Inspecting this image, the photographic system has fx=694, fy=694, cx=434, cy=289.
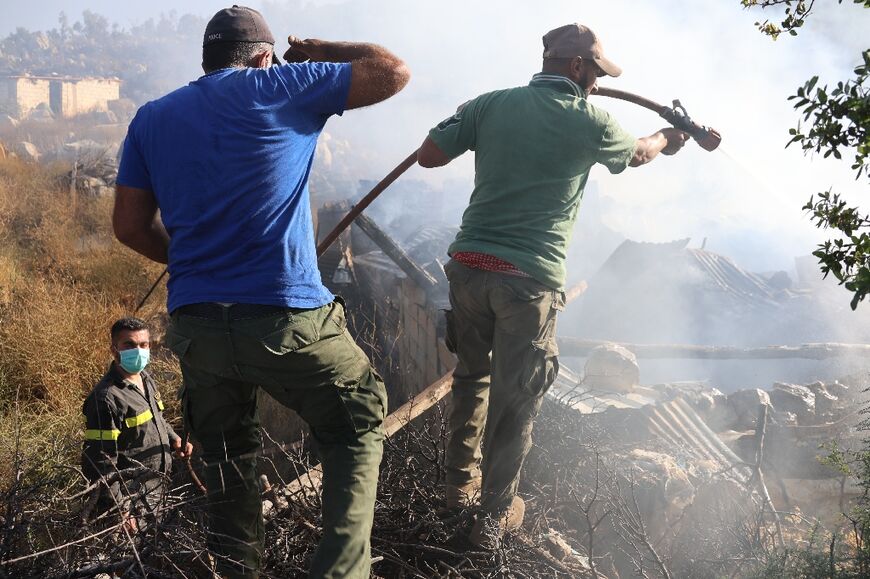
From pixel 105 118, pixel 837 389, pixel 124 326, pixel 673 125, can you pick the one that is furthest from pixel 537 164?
pixel 105 118

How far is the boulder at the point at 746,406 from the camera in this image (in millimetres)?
7523

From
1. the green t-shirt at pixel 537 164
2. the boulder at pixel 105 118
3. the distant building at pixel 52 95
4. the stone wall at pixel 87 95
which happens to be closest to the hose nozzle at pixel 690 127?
the green t-shirt at pixel 537 164

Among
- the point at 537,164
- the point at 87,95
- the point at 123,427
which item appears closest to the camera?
the point at 537,164

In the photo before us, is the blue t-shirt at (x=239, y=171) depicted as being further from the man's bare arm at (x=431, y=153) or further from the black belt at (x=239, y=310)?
the man's bare arm at (x=431, y=153)

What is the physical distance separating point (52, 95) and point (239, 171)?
58665mm

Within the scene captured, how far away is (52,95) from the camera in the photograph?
169 feet

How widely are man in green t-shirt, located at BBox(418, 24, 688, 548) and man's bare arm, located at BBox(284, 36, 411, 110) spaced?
640 mm

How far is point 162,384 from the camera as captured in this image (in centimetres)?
597

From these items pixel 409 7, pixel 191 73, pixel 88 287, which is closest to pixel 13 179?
pixel 88 287

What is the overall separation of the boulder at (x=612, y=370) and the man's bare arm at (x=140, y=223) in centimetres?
546

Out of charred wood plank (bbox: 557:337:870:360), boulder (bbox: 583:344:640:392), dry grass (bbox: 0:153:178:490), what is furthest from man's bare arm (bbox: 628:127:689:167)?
charred wood plank (bbox: 557:337:870:360)

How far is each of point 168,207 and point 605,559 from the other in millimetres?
2515

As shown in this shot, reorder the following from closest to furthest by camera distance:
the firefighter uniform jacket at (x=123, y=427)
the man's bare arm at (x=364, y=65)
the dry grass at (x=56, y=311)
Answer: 1. the man's bare arm at (x=364, y=65)
2. the firefighter uniform jacket at (x=123, y=427)
3. the dry grass at (x=56, y=311)

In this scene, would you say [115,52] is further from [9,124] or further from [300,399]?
[300,399]
